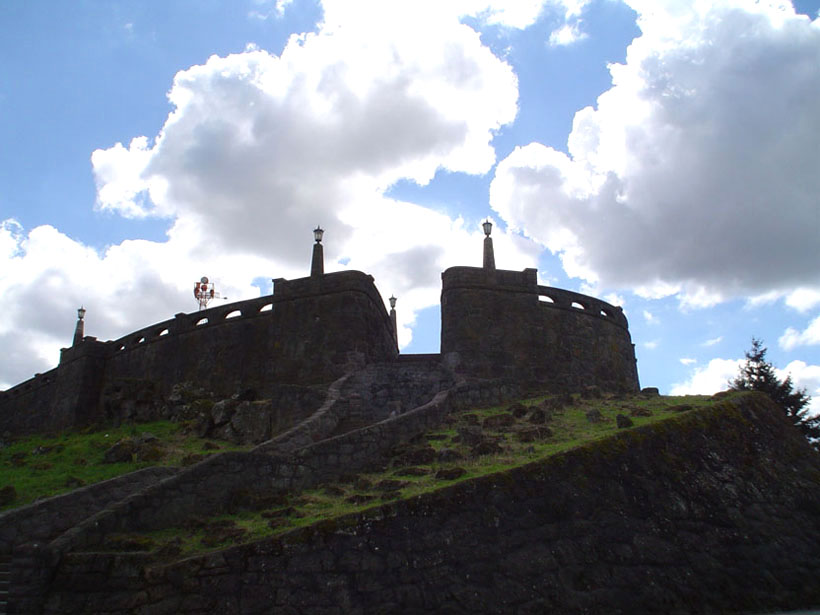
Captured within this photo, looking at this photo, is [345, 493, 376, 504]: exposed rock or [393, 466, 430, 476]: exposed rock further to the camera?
[393, 466, 430, 476]: exposed rock

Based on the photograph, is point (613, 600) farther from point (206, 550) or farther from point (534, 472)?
point (206, 550)

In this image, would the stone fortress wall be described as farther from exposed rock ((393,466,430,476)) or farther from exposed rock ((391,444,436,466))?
exposed rock ((393,466,430,476))

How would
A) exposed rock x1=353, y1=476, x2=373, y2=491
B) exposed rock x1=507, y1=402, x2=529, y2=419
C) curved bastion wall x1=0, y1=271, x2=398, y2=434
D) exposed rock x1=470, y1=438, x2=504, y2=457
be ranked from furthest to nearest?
curved bastion wall x1=0, y1=271, x2=398, y2=434 → exposed rock x1=507, y1=402, x2=529, y2=419 → exposed rock x1=470, y1=438, x2=504, y2=457 → exposed rock x1=353, y1=476, x2=373, y2=491

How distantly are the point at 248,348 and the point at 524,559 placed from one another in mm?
18274

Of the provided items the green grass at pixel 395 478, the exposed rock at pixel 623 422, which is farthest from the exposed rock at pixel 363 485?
the exposed rock at pixel 623 422

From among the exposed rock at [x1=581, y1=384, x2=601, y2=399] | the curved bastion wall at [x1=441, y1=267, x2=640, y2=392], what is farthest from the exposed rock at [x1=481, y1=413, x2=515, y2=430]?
the curved bastion wall at [x1=441, y1=267, x2=640, y2=392]

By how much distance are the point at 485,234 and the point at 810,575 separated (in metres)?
16.6

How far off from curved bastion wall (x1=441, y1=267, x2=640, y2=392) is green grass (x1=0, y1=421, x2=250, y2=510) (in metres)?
8.06

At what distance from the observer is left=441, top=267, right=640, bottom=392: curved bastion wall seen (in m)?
22.6

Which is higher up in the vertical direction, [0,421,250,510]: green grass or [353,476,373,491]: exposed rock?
[0,421,250,510]: green grass

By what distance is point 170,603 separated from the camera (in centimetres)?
891

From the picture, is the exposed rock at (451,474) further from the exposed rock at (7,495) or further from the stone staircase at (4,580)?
the exposed rock at (7,495)

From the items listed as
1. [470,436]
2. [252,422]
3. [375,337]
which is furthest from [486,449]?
[375,337]

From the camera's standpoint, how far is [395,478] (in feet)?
39.7
